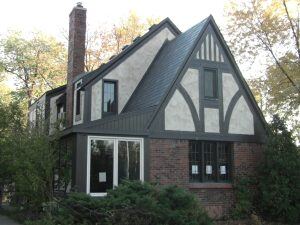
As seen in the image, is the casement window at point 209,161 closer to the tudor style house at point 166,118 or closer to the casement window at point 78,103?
the tudor style house at point 166,118

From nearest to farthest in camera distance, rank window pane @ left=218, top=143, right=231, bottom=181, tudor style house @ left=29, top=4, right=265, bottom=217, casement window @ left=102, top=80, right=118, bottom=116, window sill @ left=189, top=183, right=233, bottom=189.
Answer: tudor style house @ left=29, top=4, right=265, bottom=217 < window sill @ left=189, top=183, right=233, bottom=189 < window pane @ left=218, top=143, right=231, bottom=181 < casement window @ left=102, top=80, right=118, bottom=116

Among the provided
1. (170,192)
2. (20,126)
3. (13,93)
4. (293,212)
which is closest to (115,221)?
(170,192)

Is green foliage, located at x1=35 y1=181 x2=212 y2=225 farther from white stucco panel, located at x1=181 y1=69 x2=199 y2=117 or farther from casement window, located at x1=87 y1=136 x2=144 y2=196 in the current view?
white stucco panel, located at x1=181 y1=69 x2=199 y2=117

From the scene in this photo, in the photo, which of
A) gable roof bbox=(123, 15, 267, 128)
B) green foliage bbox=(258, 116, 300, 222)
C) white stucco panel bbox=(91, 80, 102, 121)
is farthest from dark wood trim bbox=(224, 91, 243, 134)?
white stucco panel bbox=(91, 80, 102, 121)

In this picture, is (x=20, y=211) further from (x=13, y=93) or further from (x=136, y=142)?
(x=13, y=93)

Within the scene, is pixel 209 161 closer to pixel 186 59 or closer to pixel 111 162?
pixel 186 59

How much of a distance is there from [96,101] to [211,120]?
4767mm

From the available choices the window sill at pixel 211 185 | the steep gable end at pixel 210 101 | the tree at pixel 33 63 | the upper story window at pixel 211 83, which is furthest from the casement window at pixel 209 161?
the tree at pixel 33 63

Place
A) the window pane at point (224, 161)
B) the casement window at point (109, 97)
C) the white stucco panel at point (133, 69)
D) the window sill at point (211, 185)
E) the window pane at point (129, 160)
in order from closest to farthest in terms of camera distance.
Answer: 1. the window pane at point (129, 160)
2. the window sill at point (211, 185)
3. the window pane at point (224, 161)
4. the casement window at point (109, 97)
5. the white stucco panel at point (133, 69)

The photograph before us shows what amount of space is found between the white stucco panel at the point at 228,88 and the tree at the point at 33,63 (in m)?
27.8

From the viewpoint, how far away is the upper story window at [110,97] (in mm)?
18516

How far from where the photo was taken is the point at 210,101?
1703 centimetres

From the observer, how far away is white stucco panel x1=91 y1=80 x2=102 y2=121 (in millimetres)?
18000

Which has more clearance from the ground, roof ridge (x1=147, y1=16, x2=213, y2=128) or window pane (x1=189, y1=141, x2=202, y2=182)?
roof ridge (x1=147, y1=16, x2=213, y2=128)
